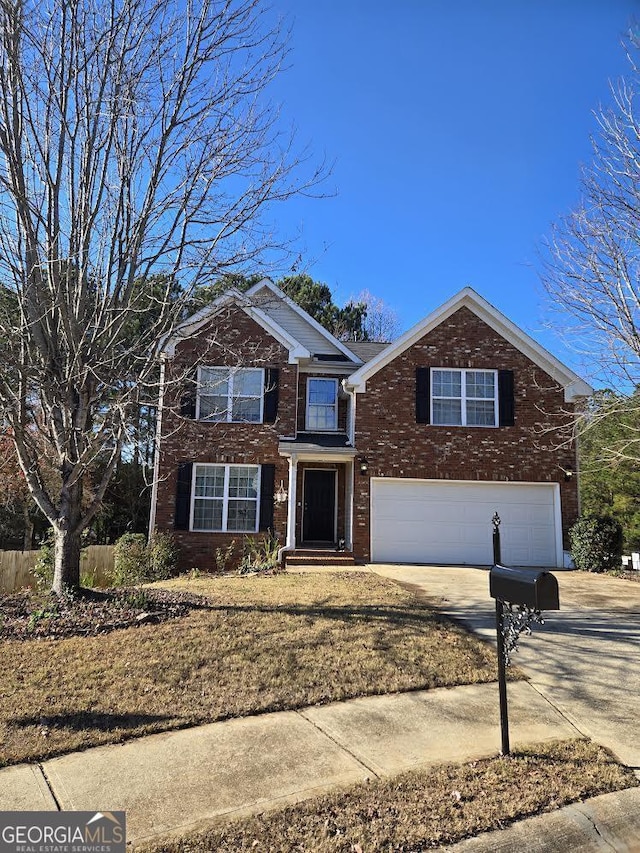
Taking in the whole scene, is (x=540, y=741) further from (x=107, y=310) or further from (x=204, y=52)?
(x=204, y=52)

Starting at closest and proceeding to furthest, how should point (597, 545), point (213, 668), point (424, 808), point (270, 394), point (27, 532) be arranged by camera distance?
point (424, 808) → point (213, 668) → point (597, 545) → point (270, 394) → point (27, 532)

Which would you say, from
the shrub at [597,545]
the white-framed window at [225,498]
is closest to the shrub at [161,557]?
the white-framed window at [225,498]

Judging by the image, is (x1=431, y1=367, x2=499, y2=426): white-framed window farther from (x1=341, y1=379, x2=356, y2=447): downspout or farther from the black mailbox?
the black mailbox

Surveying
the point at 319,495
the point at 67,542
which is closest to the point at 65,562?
the point at 67,542

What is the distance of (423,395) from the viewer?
1534cm

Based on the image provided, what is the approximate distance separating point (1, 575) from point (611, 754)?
12739 mm

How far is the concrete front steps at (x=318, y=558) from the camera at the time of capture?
1371 cm

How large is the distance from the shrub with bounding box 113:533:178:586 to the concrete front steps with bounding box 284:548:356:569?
3.00 m

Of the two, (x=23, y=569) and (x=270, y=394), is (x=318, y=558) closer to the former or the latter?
(x=270, y=394)

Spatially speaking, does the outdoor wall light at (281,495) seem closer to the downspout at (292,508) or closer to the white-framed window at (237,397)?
the downspout at (292,508)

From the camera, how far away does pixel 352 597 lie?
8.73 metres

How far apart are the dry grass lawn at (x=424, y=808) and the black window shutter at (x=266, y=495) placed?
11.4 meters

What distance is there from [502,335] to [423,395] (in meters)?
2.82

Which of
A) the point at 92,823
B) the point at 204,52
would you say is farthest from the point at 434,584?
the point at 204,52
